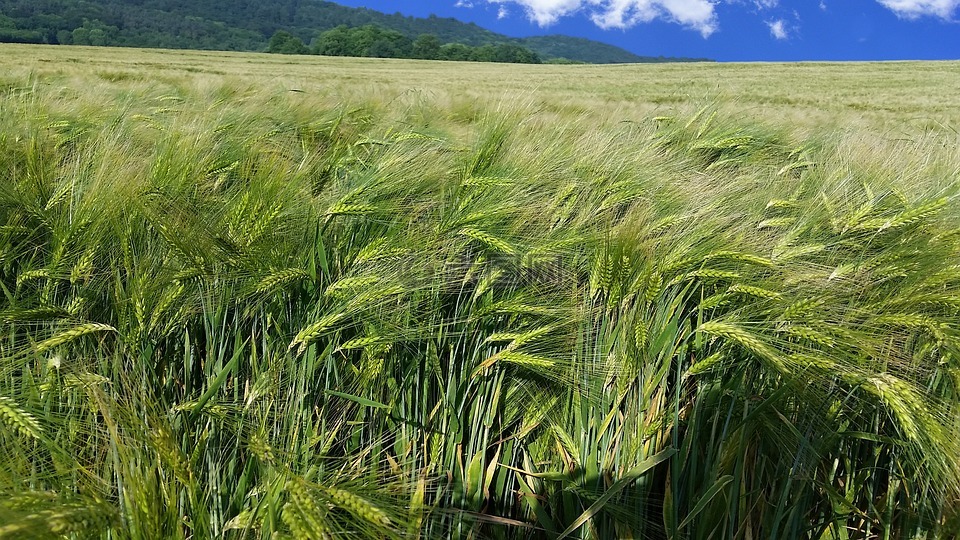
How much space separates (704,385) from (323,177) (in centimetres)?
155

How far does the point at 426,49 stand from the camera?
230 ft

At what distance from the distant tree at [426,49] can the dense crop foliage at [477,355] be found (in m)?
70.7

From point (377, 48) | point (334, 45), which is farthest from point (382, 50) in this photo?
point (334, 45)

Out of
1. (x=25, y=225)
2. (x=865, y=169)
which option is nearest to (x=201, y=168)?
(x=25, y=225)

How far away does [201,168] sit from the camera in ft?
5.90

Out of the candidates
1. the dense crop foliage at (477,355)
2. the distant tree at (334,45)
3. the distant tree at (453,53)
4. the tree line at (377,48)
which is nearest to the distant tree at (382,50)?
the tree line at (377,48)

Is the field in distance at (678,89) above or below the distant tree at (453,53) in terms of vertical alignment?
below

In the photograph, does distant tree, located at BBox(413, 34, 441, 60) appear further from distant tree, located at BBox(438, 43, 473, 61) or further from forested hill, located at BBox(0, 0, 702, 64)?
forested hill, located at BBox(0, 0, 702, 64)

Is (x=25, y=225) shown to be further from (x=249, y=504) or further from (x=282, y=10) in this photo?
(x=282, y=10)

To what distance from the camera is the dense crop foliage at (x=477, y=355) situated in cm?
111

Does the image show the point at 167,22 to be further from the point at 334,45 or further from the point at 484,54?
the point at 484,54

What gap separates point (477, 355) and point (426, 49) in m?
74.0

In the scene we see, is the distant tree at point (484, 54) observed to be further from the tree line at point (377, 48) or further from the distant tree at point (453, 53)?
the distant tree at point (453, 53)

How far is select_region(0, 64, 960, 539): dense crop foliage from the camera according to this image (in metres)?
1.11
